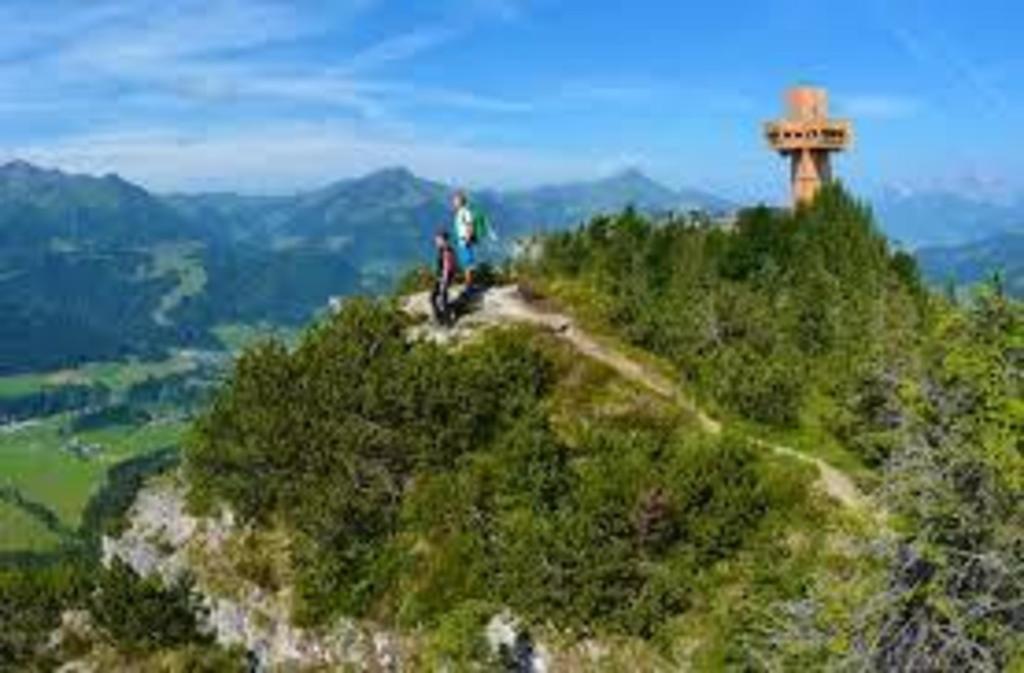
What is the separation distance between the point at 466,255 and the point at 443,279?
1.44 meters

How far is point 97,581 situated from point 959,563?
1566 inches

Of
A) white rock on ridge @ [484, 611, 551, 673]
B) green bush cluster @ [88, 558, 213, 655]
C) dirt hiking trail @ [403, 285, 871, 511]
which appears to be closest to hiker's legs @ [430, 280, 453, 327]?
dirt hiking trail @ [403, 285, 871, 511]

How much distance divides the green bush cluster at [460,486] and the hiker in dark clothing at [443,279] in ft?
4.91

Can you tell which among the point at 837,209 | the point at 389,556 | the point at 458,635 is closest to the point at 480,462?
the point at 389,556

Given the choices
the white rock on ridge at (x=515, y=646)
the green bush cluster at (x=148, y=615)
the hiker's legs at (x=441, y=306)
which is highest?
the hiker's legs at (x=441, y=306)

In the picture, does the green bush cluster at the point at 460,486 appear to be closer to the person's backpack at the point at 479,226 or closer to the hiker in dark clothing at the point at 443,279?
the hiker in dark clothing at the point at 443,279

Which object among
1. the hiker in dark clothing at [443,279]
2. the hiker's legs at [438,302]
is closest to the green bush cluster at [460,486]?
the hiker's legs at [438,302]

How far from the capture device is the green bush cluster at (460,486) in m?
40.7

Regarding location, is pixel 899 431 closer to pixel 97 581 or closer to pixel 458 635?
pixel 458 635

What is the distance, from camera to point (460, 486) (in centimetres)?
4509

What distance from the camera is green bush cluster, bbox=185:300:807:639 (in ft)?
133

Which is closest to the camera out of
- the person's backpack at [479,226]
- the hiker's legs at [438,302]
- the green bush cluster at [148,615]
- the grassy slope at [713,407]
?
the grassy slope at [713,407]

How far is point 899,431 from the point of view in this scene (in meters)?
23.1

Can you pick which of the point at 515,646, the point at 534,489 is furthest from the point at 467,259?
the point at 515,646
